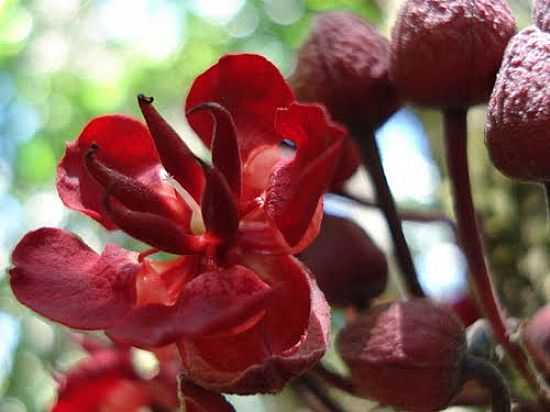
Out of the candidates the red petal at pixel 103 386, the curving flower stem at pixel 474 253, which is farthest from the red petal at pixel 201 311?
the red petal at pixel 103 386

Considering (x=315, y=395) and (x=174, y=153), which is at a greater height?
(x=174, y=153)

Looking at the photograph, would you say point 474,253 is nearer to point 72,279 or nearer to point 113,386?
point 72,279

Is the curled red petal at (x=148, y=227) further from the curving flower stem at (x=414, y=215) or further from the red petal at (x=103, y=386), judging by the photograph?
the red petal at (x=103, y=386)

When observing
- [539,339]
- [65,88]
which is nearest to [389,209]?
[539,339]

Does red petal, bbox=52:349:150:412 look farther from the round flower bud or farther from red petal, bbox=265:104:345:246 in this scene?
red petal, bbox=265:104:345:246

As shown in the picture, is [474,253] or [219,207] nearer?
[219,207]

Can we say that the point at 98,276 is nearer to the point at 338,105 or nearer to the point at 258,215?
the point at 258,215
